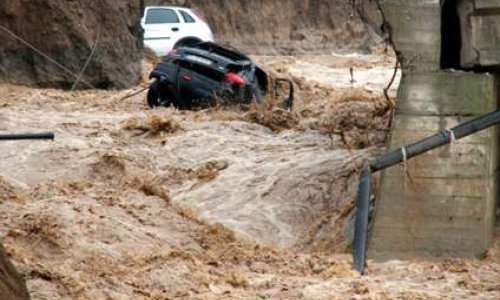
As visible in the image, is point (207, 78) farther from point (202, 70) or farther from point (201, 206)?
point (201, 206)

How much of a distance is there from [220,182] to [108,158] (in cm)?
181

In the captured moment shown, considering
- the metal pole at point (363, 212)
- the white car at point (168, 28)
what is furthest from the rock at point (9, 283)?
the white car at point (168, 28)

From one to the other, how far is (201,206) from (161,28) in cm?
1710

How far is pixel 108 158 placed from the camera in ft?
56.9

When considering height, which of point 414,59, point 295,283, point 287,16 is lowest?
point 287,16

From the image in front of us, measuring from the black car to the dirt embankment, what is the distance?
22686mm

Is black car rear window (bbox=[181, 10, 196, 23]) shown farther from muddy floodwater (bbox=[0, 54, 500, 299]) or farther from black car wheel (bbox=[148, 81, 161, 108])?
muddy floodwater (bbox=[0, 54, 500, 299])

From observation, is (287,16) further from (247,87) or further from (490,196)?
(490,196)

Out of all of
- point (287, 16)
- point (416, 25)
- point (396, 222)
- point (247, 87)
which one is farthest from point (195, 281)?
point (287, 16)

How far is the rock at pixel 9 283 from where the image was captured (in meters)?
7.74

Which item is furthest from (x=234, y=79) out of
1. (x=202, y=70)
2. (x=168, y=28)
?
(x=168, y=28)

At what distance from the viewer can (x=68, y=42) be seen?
26.7m

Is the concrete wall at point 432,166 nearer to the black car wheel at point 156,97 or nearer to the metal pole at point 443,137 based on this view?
the metal pole at point 443,137

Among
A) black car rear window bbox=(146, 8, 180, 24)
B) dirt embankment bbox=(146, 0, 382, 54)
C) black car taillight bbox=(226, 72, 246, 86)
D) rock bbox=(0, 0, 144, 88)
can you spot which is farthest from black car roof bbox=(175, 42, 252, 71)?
dirt embankment bbox=(146, 0, 382, 54)
